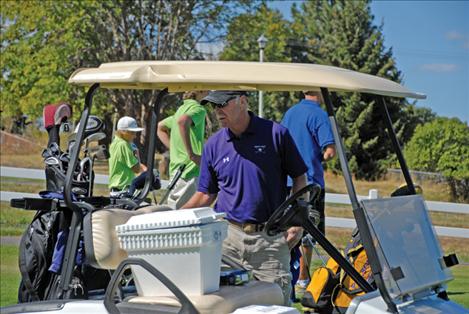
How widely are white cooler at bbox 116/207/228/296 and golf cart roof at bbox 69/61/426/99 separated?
1.94 feet

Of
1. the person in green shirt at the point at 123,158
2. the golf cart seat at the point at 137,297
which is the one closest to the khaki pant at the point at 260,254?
the golf cart seat at the point at 137,297

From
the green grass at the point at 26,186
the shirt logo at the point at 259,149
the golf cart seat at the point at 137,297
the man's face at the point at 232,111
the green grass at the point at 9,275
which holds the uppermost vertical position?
the man's face at the point at 232,111

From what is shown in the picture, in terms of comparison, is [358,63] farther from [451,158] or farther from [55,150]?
[55,150]

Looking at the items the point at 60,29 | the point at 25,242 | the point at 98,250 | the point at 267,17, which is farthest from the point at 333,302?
the point at 267,17

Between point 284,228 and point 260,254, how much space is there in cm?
49

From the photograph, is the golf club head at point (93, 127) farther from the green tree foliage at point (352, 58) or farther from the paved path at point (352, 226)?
the green tree foliage at point (352, 58)

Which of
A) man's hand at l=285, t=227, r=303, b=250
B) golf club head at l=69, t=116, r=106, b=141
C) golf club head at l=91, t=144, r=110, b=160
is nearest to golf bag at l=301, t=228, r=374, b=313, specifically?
man's hand at l=285, t=227, r=303, b=250

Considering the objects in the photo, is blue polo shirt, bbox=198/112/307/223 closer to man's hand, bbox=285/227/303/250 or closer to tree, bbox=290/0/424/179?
man's hand, bbox=285/227/303/250

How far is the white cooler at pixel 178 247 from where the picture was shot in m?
3.46

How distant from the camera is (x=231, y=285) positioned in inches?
148

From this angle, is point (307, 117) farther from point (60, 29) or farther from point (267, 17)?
point (267, 17)

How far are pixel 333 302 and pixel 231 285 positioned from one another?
0.54m

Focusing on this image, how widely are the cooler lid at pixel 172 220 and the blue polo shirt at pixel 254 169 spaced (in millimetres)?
781

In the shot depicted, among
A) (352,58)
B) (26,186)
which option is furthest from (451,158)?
(352,58)
